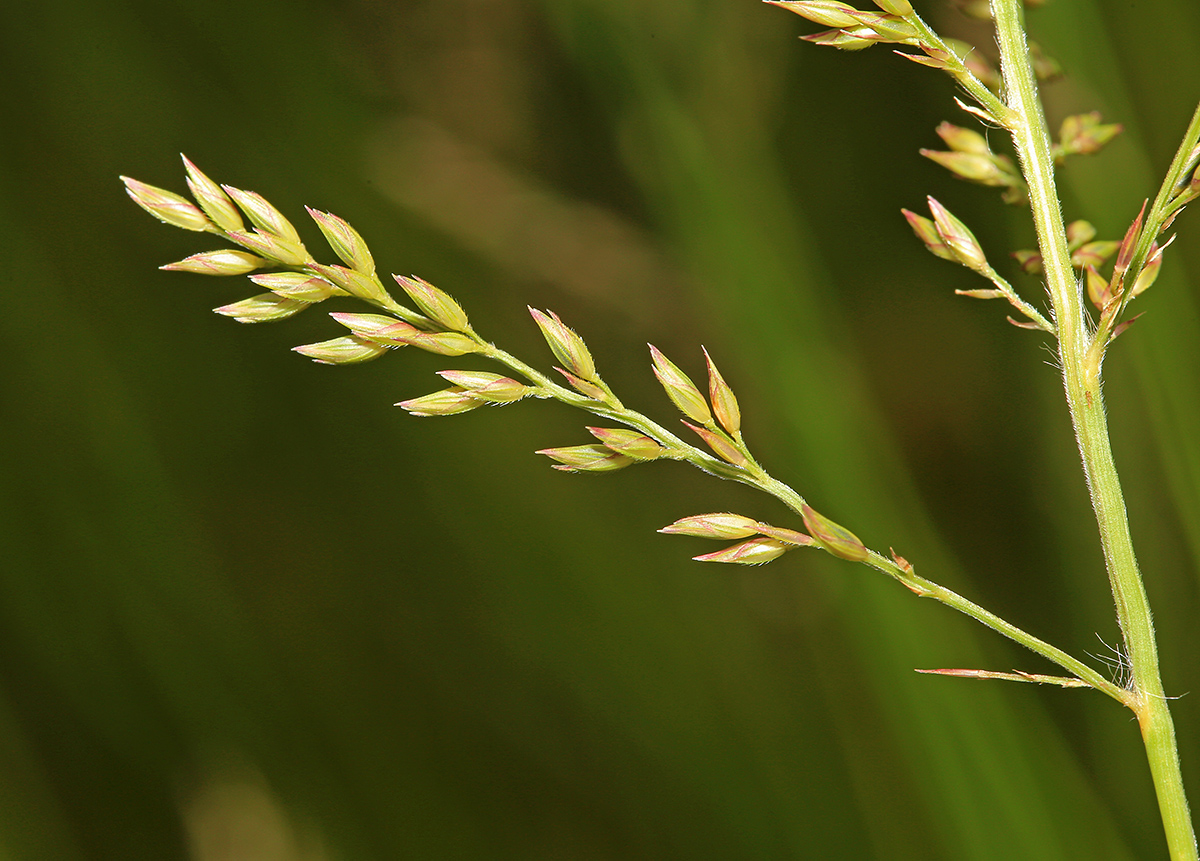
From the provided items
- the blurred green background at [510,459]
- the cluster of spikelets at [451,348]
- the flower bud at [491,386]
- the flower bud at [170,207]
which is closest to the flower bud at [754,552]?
the cluster of spikelets at [451,348]

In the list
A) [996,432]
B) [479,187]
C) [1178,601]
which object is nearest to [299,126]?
[479,187]

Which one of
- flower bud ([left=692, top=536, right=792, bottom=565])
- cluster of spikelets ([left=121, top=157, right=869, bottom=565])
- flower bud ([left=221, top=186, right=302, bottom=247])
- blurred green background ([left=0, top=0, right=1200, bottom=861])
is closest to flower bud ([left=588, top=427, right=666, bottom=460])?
cluster of spikelets ([left=121, top=157, right=869, bottom=565])

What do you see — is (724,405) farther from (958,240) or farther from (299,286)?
(299,286)

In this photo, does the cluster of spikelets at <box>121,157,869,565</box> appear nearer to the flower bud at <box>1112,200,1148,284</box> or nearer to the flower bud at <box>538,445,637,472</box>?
the flower bud at <box>538,445,637,472</box>

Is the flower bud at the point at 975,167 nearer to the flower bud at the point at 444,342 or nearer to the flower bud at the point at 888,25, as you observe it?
the flower bud at the point at 888,25

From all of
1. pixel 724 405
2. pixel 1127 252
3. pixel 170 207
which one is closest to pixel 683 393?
pixel 724 405

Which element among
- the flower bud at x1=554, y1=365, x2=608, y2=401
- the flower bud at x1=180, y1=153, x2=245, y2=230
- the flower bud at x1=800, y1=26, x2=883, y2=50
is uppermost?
the flower bud at x1=180, y1=153, x2=245, y2=230
